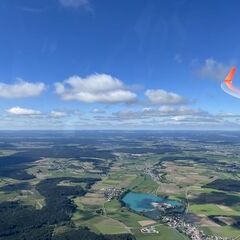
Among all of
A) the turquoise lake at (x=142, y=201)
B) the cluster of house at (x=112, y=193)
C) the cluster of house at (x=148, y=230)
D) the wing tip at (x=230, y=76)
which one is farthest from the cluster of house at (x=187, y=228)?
the wing tip at (x=230, y=76)

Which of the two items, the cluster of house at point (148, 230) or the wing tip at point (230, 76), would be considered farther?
the cluster of house at point (148, 230)

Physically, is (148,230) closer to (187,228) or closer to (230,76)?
(187,228)

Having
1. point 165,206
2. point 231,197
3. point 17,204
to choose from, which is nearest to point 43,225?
point 17,204

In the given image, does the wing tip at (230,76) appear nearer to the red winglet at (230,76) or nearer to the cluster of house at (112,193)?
the red winglet at (230,76)

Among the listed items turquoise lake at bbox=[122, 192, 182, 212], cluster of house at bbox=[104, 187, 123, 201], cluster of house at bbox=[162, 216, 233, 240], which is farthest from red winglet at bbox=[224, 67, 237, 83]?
→ cluster of house at bbox=[104, 187, 123, 201]

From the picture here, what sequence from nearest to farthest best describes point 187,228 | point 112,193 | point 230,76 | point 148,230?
point 230,76
point 148,230
point 187,228
point 112,193

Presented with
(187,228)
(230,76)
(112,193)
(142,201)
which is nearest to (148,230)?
(187,228)

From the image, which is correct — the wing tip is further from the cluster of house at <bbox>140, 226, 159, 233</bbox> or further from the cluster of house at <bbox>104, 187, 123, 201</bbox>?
the cluster of house at <bbox>104, 187, 123, 201</bbox>

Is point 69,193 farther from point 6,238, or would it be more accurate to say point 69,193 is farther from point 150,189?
point 6,238
